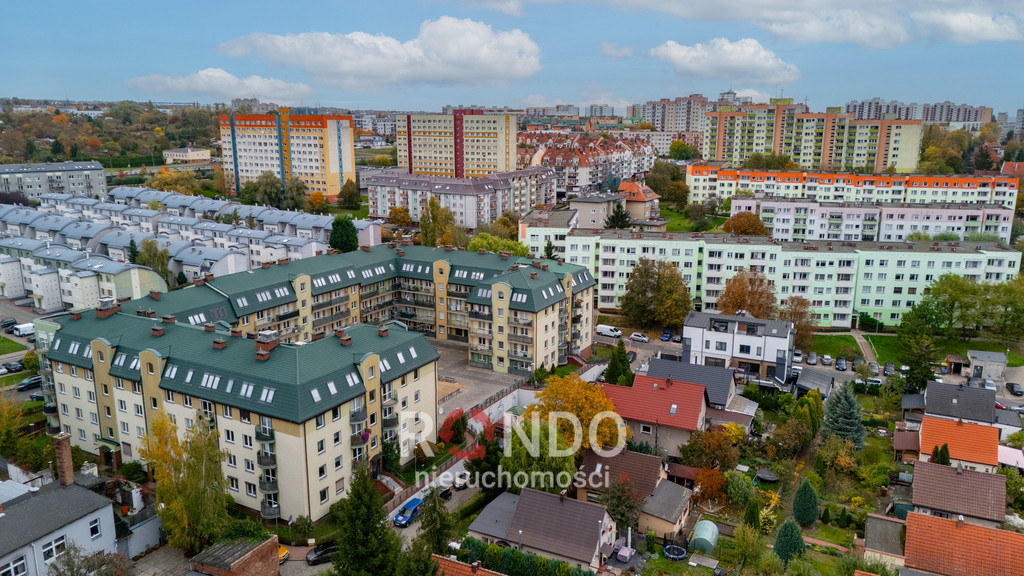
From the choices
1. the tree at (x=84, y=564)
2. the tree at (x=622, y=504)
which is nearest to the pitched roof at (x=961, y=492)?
the tree at (x=622, y=504)

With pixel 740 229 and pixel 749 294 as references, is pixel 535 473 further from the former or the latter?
pixel 740 229

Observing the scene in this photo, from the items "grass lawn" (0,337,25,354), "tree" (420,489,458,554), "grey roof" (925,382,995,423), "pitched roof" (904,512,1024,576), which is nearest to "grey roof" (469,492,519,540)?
"tree" (420,489,458,554)

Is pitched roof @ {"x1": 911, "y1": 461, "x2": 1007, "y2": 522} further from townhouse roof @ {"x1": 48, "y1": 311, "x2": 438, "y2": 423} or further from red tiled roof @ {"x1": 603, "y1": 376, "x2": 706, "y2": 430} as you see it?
townhouse roof @ {"x1": 48, "y1": 311, "x2": 438, "y2": 423}

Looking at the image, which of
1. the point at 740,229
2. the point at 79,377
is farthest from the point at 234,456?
the point at 740,229

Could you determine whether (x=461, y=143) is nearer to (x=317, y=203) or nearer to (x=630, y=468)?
(x=317, y=203)

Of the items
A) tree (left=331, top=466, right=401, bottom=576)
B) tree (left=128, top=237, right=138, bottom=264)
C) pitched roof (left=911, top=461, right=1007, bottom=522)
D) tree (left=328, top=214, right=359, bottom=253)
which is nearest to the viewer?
tree (left=331, top=466, right=401, bottom=576)

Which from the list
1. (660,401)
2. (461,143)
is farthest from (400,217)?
(660,401)
